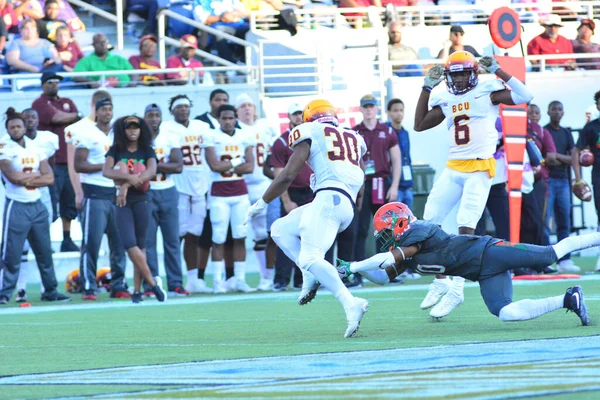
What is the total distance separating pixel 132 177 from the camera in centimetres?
1220

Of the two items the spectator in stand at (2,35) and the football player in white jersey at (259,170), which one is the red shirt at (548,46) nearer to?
the football player in white jersey at (259,170)

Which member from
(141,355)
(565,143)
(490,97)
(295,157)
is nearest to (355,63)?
(565,143)

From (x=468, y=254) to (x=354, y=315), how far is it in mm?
800

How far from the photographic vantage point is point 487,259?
7426 mm

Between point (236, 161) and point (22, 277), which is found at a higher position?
point (236, 161)

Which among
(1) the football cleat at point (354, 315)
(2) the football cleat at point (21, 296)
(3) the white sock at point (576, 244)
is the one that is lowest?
(2) the football cleat at point (21, 296)

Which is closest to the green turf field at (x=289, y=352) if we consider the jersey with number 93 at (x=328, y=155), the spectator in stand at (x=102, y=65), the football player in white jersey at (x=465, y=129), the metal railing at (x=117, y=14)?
the football player in white jersey at (x=465, y=129)

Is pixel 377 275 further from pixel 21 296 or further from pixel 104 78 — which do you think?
pixel 104 78

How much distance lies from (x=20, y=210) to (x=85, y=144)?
103 cm

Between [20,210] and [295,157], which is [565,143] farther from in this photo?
[295,157]

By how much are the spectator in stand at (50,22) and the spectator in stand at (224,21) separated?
2580 millimetres

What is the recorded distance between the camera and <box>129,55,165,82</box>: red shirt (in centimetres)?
1889

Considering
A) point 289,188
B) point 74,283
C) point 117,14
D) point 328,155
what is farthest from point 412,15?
point 328,155

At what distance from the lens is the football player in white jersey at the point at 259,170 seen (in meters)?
14.5
